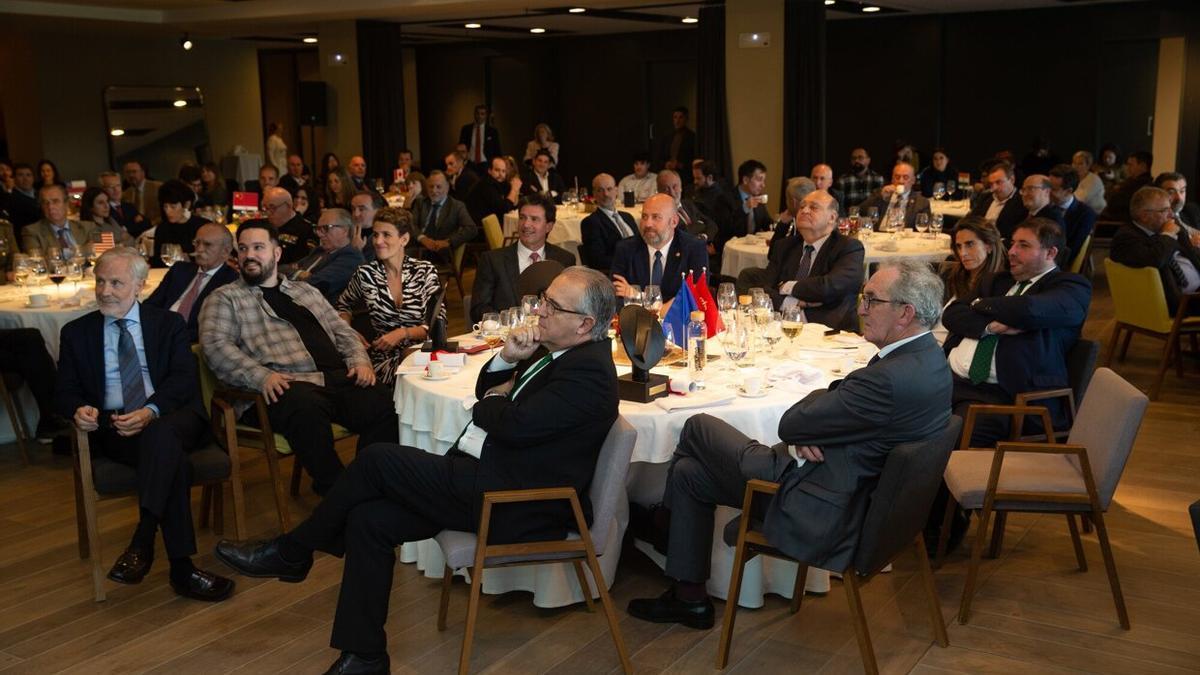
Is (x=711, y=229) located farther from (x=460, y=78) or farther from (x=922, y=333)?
(x=460, y=78)

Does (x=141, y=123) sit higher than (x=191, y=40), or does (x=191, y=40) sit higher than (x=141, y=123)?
(x=191, y=40)

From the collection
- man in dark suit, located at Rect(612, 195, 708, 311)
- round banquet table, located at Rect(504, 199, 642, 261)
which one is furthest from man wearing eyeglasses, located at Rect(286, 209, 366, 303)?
round banquet table, located at Rect(504, 199, 642, 261)

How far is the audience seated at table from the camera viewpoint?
5797 millimetres

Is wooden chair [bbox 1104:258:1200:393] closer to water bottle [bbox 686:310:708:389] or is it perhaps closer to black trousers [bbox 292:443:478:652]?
water bottle [bbox 686:310:708:389]

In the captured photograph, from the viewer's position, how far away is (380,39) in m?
16.9

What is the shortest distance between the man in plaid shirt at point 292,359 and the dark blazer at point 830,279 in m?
2.39

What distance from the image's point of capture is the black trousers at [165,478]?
4352 millimetres

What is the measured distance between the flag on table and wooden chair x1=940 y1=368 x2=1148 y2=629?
1.20m

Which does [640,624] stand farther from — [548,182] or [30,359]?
[548,182]

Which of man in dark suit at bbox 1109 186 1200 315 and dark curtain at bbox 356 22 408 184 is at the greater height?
dark curtain at bbox 356 22 408 184

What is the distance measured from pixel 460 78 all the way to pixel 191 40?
5.20 meters

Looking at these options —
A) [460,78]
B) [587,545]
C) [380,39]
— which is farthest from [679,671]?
[460,78]

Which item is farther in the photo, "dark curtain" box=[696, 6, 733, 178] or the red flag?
"dark curtain" box=[696, 6, 733, 178]

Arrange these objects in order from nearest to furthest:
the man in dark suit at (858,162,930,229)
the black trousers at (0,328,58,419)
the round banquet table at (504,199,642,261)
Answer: the black trousers at (0,328,58,419) → the man in dark suit at (858,162,930,229) → the round banquet table at (504,199,642,261)
